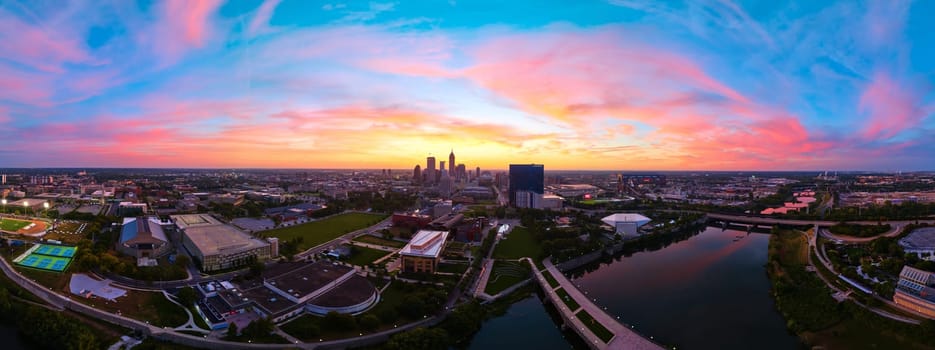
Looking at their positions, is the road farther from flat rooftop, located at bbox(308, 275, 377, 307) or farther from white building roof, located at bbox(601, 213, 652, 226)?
flat rooftop, located at bbox(308, 275, 377, 307)

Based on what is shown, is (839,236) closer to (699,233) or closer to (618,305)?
(699,233)

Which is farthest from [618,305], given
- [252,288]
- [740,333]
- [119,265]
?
[119,265]

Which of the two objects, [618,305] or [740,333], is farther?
[618,305]

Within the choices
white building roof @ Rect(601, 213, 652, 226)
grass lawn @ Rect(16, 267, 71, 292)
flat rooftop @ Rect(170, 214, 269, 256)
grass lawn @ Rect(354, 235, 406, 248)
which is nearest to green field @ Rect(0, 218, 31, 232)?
flat rooftop @ Rect(170, 214, 269, 256)

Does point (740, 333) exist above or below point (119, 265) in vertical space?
below

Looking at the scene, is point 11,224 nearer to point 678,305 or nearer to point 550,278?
point 550,278

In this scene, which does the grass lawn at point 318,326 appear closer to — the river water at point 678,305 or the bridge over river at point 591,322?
the river water at point 678,305

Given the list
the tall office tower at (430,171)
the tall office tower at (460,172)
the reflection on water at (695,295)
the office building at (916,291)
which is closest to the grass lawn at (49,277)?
the reflection on water at (695,295)

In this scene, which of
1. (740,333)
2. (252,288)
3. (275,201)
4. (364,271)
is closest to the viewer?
(740,333)
